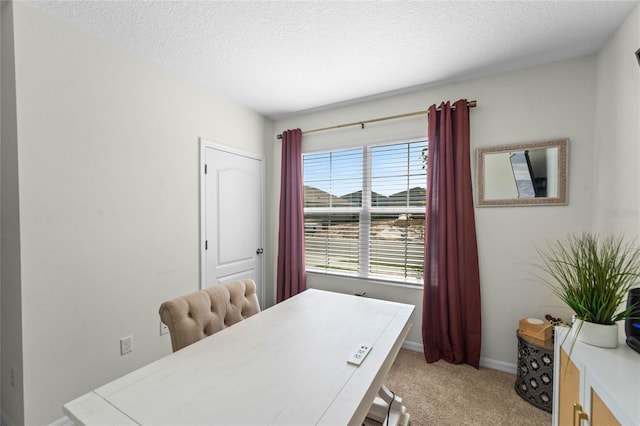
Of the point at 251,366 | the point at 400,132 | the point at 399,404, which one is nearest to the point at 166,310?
the point at 251,366

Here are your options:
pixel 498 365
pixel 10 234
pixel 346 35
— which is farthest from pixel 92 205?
pixel 498 365

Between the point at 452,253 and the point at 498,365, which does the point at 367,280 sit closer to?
the point at 452,253

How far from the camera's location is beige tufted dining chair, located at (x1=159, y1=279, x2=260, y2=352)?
4.22 feet

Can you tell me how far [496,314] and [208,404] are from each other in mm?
2337

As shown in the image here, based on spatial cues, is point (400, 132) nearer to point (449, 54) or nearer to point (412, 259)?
point (449, 54)

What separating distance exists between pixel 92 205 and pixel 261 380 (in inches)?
66.2

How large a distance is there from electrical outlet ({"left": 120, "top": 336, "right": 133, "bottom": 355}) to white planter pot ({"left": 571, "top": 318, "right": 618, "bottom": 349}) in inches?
105

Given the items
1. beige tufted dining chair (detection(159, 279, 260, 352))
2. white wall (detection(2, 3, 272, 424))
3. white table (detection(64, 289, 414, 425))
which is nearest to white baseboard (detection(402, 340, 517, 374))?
white table (detection(64, 289, 414, 425))

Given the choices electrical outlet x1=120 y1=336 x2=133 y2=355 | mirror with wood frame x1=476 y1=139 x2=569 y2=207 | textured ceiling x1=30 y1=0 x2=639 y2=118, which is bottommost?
electrical outlet x1=120 y1=336 x2=133 y2=355

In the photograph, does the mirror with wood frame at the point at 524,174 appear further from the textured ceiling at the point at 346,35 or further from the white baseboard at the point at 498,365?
the white baseboard at the point at 498,365

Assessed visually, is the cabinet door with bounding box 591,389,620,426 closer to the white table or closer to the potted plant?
the potted plant

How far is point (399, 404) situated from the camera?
1.70 meters

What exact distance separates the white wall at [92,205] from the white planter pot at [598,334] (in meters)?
2.66

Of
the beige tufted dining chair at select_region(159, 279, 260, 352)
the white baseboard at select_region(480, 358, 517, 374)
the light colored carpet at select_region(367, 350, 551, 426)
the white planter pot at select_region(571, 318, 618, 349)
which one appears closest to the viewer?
the white planter pot at select_region(571, 318, 618, 349)
